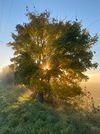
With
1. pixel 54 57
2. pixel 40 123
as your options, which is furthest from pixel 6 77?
pixel 40 123

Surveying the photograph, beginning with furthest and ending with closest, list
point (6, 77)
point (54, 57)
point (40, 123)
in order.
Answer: point (6, 77)
point (54, 57)
point (40, 123)

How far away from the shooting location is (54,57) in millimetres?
27906

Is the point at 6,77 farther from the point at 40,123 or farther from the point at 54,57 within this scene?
the point at 40,123

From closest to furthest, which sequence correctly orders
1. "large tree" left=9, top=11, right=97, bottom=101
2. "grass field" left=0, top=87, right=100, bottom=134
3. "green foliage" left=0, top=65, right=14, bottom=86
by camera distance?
"grass field" left=0, top=87, right=100, bottom=134, "large tree" left=9, top=11, right=97, bottom=101, "green foliage" left=0, top=65, right=14, bottom=86

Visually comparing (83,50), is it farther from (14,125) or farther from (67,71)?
(14,125)

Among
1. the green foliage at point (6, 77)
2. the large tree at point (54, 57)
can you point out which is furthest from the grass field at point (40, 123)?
the green foliage at point (6, 77)

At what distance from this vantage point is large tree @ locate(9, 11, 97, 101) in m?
27.6

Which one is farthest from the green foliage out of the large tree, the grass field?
the grass field

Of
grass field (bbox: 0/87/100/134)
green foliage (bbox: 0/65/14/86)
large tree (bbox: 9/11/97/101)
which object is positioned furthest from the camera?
green foliage (bbox: 0/65/14/86)

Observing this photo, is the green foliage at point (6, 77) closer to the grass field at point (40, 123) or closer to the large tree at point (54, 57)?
the large tree at point (54, 57)

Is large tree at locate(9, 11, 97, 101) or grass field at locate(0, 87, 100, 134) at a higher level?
large tree at locate(9, 11, 97, 101)

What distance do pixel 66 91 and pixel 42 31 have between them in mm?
7012

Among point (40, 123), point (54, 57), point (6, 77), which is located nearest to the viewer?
point (40, 123)

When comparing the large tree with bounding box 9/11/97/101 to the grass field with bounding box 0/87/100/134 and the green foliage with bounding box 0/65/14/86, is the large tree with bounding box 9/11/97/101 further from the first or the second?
the green foliage with bounding box 0/65/14/86
